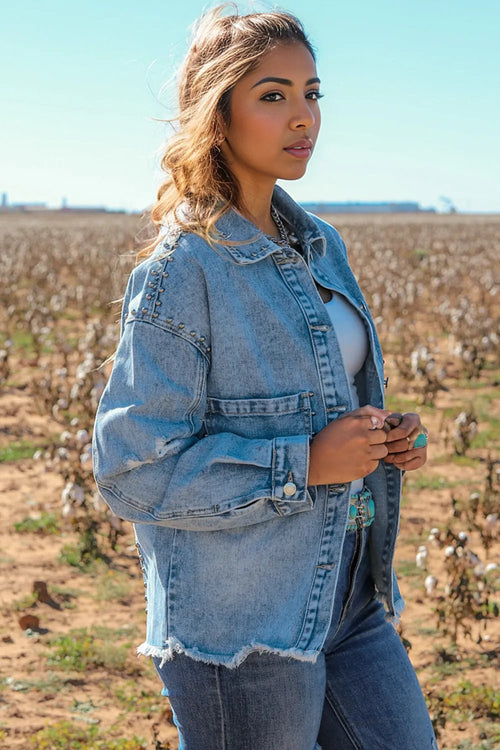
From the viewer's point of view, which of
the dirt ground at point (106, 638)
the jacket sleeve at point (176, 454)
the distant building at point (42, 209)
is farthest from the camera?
the distant building at point (42, 209)

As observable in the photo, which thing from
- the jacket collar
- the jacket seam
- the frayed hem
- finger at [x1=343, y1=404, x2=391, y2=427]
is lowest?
the frayed hem

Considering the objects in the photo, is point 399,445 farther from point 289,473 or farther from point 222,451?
point 222,451

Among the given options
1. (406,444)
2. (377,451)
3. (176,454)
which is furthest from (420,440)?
(176,454)

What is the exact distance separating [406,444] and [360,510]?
211 mm

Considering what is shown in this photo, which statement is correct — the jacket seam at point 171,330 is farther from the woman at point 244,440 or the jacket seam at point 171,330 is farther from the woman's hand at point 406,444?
the woman's hand at point 406,444

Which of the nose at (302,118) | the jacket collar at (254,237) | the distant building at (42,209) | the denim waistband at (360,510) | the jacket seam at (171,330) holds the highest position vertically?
the distant building at (42,209)

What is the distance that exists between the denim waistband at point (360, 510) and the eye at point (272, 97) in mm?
855

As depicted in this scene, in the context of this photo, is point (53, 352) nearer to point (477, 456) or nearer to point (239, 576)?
point (477, 456)

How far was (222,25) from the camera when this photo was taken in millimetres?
1779

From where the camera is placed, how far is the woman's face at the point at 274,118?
1734mm

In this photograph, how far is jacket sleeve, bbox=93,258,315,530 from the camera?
1568 mm

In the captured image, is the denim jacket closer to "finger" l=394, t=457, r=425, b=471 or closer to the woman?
the woman

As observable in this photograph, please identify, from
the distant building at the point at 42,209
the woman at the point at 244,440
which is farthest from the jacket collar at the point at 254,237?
the distant building at the point at 42,209

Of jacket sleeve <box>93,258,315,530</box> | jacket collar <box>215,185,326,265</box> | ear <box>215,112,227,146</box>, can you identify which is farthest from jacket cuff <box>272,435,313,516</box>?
ear <box>215,112,227,146</box>
